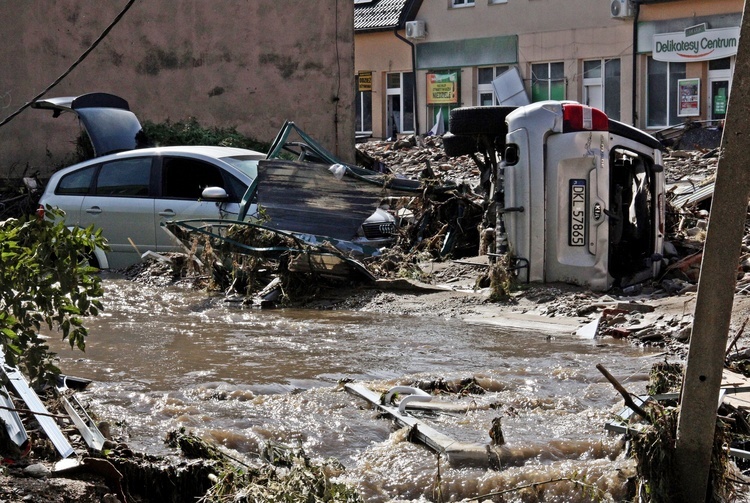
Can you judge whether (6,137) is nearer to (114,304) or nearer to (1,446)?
(114,304)

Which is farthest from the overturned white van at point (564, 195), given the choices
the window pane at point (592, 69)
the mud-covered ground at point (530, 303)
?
the window pane at point (592, 69)

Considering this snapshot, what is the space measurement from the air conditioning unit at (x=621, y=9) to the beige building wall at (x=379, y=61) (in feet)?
29.3

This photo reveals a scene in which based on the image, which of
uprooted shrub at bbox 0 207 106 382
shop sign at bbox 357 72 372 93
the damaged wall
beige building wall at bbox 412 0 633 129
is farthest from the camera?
shop sign at bbox 357 72 372 93

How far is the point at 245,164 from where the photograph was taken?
11930 mm

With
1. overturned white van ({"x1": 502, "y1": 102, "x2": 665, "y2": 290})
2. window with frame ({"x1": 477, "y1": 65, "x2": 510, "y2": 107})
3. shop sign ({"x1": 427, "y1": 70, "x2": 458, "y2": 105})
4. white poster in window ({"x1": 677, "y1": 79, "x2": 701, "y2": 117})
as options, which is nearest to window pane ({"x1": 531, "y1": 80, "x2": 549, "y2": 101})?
window with frame ({"x1": 477, "y1": 65, "x2": 510, "y2": 107})

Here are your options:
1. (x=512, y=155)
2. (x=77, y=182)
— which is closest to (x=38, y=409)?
(x=512, y=155)

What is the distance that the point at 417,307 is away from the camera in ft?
33.3

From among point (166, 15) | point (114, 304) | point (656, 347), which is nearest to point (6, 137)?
point (166, 15)

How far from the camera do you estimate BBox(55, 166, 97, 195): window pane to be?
40.7ft

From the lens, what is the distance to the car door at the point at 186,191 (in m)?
11.5

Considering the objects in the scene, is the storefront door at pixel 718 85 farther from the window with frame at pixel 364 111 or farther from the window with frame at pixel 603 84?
the window with frame at pixel 364 111

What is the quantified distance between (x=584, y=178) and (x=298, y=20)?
12.1 m

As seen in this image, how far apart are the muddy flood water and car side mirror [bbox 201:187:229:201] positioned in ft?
4.33

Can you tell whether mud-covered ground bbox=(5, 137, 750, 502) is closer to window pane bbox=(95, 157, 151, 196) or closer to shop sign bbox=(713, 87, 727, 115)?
window pane bbox=(95, 157, 151, 196)
